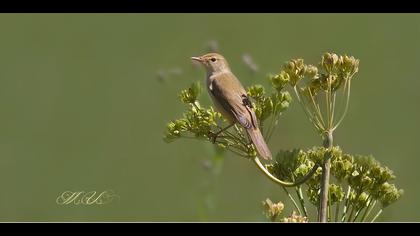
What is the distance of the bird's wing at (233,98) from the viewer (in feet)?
18.0

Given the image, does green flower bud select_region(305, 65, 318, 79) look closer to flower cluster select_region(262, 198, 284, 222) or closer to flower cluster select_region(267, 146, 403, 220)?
flower cluster select_region(267, 146, 403, 220)

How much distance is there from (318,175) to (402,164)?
18.3 feet

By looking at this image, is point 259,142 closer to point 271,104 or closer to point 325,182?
point 271,104

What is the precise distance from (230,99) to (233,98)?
1.0 inches

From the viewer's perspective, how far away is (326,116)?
440 cm

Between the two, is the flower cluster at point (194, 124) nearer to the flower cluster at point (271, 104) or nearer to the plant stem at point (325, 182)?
the flower cluster at point (271, 104)

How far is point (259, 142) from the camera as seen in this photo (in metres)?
4.72

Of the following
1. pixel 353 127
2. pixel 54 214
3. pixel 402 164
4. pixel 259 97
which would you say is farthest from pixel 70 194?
pixel 353 127

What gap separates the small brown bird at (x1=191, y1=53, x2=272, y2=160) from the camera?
4812 mm
